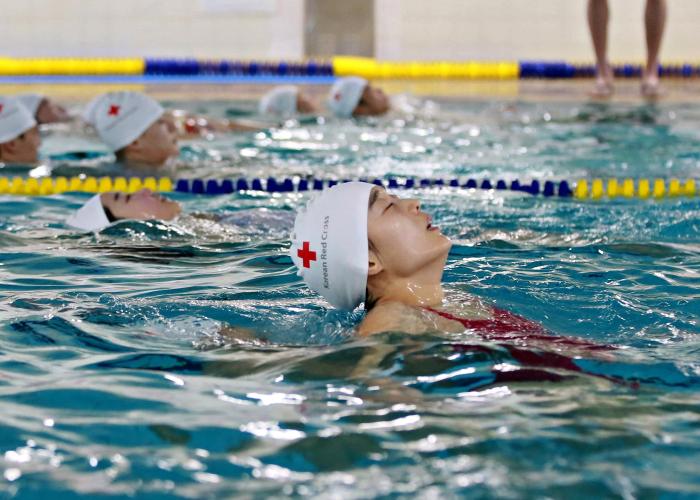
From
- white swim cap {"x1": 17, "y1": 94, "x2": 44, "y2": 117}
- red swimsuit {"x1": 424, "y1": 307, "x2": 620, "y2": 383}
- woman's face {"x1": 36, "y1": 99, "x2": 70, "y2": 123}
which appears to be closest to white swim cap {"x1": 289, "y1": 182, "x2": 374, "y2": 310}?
red swimsuit {"x1": 424, "y1": 307, "x2": 620, "y2": 383}

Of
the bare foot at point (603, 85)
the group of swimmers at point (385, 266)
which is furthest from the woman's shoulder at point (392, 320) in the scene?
the bare foot at point (603, 85)

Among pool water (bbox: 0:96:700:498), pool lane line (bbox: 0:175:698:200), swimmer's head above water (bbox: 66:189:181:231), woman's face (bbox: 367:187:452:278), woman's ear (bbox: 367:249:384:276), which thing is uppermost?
woman's face (bbox: 367:187:452:278)

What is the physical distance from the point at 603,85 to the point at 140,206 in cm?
571

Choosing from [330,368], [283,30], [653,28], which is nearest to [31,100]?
[653,28]

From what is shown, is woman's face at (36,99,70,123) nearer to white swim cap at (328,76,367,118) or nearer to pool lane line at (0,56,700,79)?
white swim cap at (328,76,367,118)

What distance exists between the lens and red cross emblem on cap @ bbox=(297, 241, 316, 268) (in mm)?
3219

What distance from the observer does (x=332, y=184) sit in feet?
19.3

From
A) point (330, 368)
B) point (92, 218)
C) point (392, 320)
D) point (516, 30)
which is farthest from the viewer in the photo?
point (516, 30)

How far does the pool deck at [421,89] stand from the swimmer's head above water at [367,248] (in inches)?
281

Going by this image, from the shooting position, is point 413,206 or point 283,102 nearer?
point 413,206

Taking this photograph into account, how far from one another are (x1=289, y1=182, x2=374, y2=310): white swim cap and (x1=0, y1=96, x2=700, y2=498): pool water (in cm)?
14

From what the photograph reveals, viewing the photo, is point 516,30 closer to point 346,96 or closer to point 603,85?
point 603,85

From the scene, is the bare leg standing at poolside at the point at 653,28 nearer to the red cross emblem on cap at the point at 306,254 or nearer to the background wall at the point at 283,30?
the background wall at the point at 283,30

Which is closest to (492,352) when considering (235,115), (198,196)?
(198,196)
